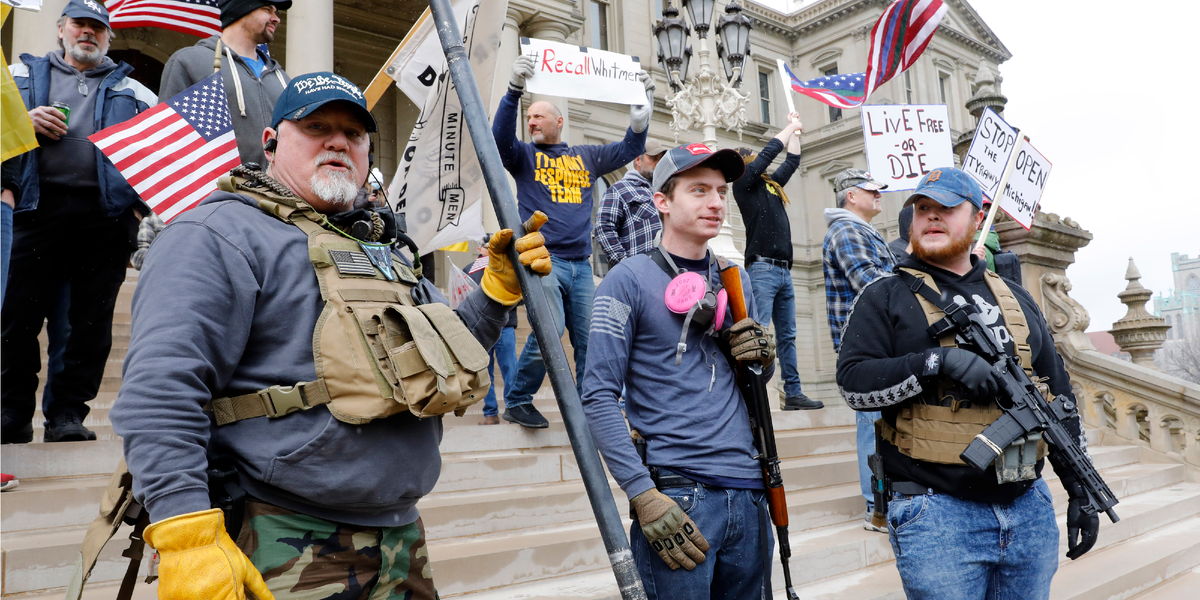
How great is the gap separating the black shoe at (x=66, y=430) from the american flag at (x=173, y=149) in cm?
141

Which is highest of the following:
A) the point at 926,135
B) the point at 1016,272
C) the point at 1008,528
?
the point at 926,135

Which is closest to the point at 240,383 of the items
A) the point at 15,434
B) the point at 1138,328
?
the point at 15,434

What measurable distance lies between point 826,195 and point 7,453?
32.1 meters

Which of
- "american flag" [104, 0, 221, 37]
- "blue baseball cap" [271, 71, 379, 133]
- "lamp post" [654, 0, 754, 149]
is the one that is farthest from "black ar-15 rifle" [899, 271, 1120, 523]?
"lamp post" [654, 0, 754, 149]

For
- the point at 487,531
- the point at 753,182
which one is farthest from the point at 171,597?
the point at 753,182

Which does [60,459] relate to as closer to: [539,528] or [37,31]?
[539,528]

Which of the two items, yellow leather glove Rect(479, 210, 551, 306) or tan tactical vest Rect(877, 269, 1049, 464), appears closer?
yellow leather glove Rect(479, 210, 551, 306)

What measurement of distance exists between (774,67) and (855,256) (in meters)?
30.0

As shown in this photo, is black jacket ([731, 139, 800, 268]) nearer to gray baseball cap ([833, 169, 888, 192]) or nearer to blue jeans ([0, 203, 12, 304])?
gray baseball cap ([833, 169, 888, 192])

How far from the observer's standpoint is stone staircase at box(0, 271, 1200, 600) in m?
3.59

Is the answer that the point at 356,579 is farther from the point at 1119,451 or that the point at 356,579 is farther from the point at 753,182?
the point at 1119,451

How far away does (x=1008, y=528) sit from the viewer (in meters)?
2.76

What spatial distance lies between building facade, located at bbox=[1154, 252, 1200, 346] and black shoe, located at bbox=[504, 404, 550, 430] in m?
112

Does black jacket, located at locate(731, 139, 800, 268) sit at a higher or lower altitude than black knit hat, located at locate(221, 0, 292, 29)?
lower
